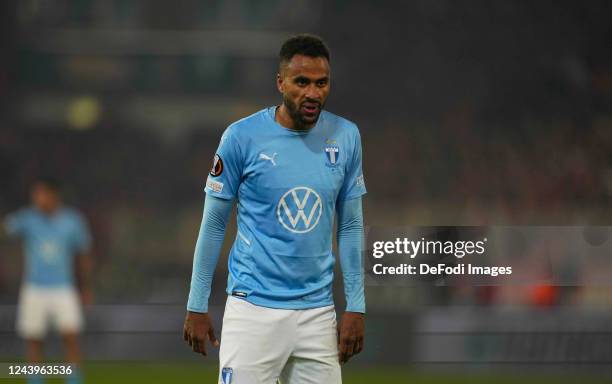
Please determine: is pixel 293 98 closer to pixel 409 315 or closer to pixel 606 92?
pixel 409 315

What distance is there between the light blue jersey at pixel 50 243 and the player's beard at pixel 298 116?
505 cm

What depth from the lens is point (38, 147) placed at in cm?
923

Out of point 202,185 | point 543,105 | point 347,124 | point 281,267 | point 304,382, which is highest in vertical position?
point 543,105

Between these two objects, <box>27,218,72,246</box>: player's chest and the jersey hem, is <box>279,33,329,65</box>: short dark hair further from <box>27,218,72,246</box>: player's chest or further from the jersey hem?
<box>27,218,72,246</box>: player's chest

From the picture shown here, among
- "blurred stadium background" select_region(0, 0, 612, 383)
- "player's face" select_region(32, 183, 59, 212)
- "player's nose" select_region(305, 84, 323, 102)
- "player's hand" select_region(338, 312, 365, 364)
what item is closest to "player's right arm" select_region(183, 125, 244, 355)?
"player's nose" select_region(305, 84, 323, 102)

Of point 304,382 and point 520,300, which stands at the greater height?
point 520,300

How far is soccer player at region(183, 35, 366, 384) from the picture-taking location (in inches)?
114

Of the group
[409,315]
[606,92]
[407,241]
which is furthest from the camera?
[606,92]

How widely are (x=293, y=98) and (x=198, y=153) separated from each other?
6.25m

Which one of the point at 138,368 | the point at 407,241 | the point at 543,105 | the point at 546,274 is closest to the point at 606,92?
→ the point at 543,105

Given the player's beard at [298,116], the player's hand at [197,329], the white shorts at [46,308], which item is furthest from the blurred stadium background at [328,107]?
the player's beard at [298,116]

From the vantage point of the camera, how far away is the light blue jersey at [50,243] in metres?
7.62

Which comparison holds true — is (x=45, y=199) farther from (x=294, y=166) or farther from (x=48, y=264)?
(x=294, y=166)

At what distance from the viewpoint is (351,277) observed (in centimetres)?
297
